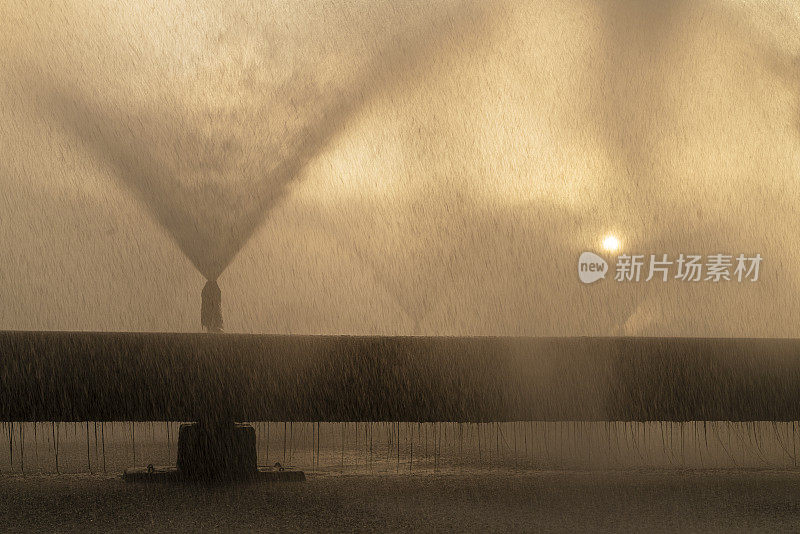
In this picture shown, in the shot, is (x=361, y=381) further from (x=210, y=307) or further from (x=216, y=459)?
(x=210, y=307)

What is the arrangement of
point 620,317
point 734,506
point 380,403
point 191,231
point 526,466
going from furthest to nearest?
point 620,317, point 191,231, point 526,466, point 380,403, point 734,506

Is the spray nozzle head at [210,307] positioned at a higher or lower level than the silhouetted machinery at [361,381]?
higher

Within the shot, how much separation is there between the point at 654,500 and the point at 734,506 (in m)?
0.41

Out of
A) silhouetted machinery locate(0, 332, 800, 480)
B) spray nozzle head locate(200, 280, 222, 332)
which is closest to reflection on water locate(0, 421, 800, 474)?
silhouetted machinery locate(0, 332, 800, 480)

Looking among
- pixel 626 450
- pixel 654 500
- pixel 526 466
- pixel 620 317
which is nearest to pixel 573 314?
pixel 620 317

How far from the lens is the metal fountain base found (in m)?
5.79

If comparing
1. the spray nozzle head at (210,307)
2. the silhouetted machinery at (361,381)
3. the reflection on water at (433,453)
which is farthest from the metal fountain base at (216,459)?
the spray nozzle head at (210,307)

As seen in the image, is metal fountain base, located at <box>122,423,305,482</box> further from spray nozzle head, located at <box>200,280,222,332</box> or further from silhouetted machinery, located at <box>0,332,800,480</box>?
spray nozzle head, located at <box>200,280,222,332</box>

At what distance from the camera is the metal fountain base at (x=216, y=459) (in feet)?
19.0

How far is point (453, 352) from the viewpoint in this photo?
5.70m

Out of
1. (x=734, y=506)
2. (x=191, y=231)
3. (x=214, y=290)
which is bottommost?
(x=734, y=506)

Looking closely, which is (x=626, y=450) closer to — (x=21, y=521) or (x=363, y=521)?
(x=363, y=521)

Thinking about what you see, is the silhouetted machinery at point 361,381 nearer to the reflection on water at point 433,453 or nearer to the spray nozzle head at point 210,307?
the reflection on water at point 433,453

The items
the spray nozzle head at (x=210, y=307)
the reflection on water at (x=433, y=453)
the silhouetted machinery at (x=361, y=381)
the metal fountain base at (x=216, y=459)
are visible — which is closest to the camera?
the silhouetted machinery at (x=361, y=381)
